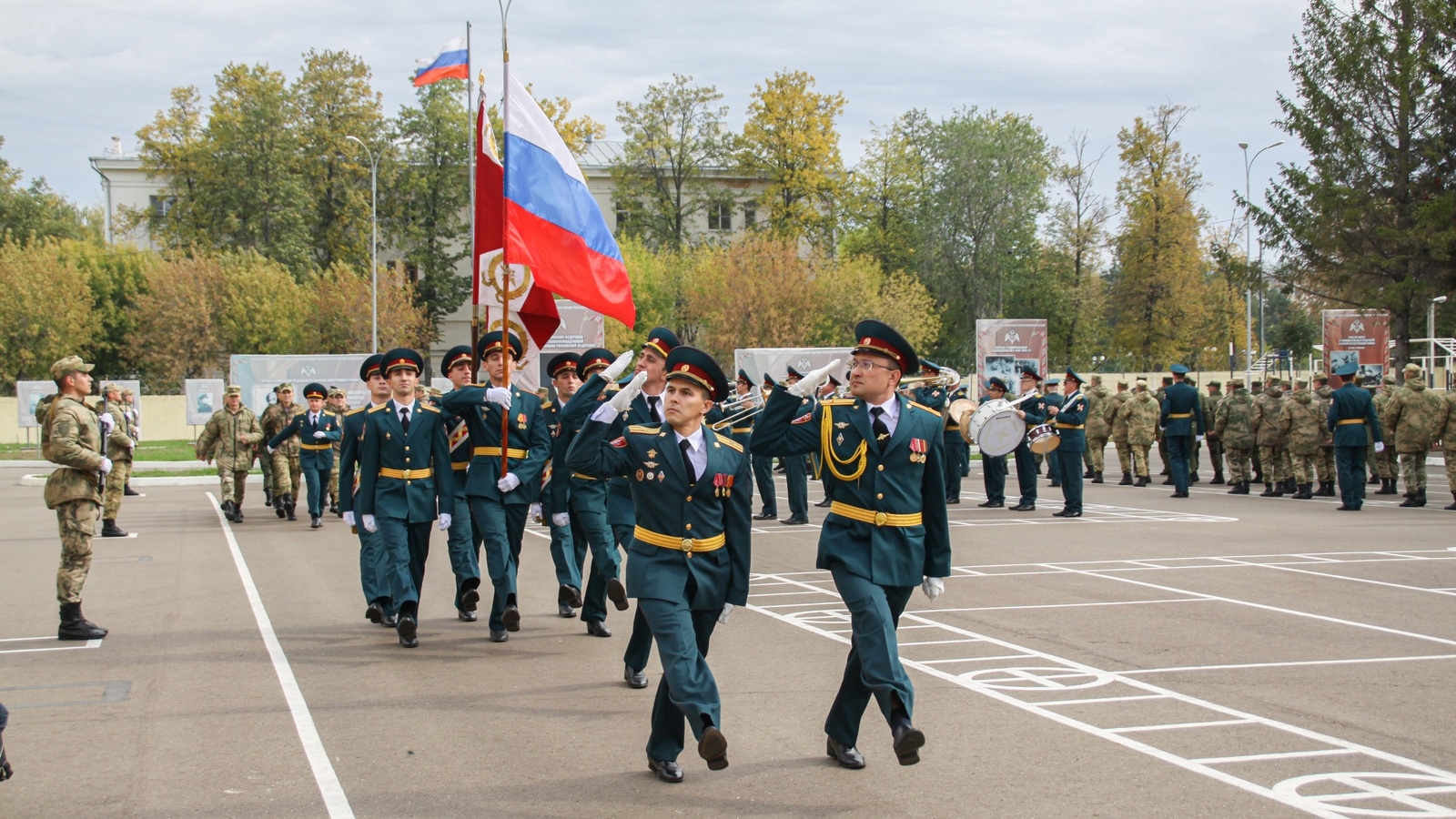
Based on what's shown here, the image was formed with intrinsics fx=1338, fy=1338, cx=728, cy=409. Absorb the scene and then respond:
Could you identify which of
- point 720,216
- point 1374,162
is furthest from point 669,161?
point 1374,162

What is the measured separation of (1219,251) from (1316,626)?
3313 centimetres

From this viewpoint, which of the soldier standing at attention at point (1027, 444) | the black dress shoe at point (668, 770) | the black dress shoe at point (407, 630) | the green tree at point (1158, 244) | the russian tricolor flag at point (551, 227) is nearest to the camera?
the black dress shoe at point (668, 770)

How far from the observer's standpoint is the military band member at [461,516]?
9.70 m

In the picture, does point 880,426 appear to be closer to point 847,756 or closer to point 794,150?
point 847,756

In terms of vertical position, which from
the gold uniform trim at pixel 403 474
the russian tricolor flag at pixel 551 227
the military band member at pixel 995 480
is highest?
the russian tricolor flag at pixel 551 227

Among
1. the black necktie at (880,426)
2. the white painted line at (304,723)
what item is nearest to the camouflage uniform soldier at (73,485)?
the white painted line at (304,723)

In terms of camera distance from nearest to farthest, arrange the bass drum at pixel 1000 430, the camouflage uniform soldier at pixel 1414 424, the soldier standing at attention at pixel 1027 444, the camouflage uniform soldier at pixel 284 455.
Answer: the bass drum at pixel 1000 430 → the camouflage uniform soldier at pixel 1414 424 → the soldier standing at attention at pixel 1027 444 → the camouflage uniform soldier at pixel 284 455

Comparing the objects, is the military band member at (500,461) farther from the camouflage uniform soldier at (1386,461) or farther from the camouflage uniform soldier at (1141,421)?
the camouflage uniform soldier at (1141,421)

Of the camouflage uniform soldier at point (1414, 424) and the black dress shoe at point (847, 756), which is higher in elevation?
the camouflage uniform soldier at point (1414, 424)

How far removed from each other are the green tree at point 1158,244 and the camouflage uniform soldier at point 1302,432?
37.9m

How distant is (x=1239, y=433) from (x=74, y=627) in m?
19.6

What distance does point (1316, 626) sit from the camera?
9633 millimetres

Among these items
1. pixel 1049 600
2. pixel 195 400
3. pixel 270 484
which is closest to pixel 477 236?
pixel 1049 600

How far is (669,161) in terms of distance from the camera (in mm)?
68000
